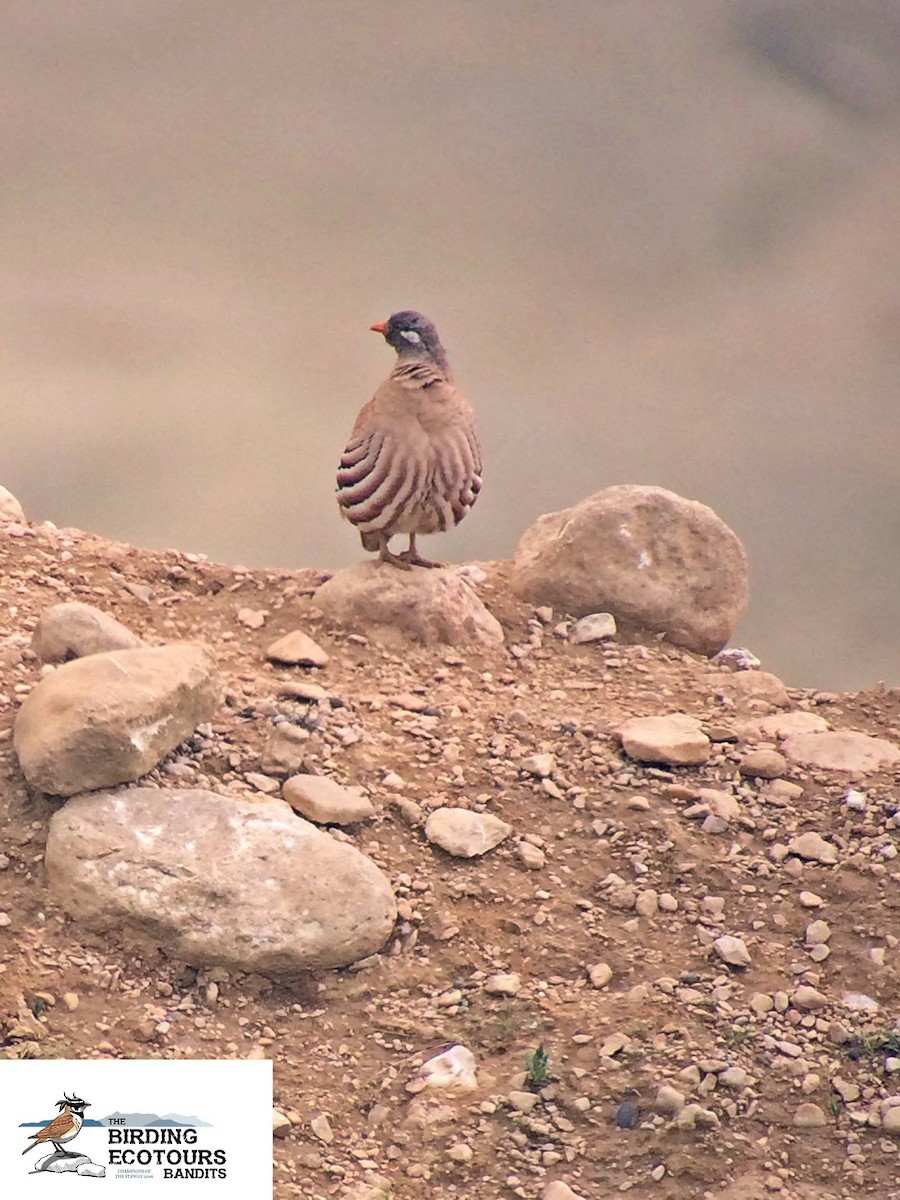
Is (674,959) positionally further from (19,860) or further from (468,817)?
(19,860)

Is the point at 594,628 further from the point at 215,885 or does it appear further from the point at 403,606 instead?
the point at 215,885

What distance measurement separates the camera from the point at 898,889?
617cm

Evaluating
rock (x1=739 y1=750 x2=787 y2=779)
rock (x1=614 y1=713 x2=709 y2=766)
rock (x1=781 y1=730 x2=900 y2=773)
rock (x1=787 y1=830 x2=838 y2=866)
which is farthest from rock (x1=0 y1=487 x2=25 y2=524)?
rock (x1=787 y1=830 x2=838 y2=866)

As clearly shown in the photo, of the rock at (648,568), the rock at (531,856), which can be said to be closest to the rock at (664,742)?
the rock at (531,856)

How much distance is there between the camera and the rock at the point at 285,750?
20.8 ft

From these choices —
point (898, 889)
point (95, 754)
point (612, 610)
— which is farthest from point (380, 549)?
point (898, 889)

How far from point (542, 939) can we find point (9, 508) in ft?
12.1

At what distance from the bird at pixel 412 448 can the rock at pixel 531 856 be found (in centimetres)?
177

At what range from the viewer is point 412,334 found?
24.3 ft

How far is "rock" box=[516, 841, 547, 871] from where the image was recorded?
6.19m

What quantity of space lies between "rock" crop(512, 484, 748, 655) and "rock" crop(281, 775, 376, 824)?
213 centimetres

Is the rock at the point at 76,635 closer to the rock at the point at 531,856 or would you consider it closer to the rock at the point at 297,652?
the rock at the point at 297,652

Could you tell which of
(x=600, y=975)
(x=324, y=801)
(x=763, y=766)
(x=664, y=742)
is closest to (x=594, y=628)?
(x=664, y=742)

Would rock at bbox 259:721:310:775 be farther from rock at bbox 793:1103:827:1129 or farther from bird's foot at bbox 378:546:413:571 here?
rock at bbox 793:1103:827:1129
